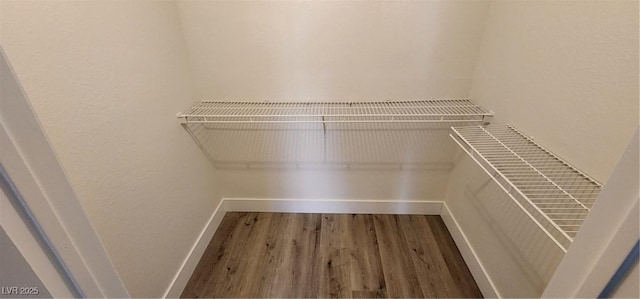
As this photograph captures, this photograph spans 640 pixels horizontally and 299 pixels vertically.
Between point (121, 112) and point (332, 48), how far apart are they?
1038 mm

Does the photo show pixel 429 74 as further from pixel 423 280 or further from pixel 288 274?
pixel 288 274

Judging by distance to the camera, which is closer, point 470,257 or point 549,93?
point 549,93

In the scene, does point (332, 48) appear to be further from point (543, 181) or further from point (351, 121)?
point (543, 181)

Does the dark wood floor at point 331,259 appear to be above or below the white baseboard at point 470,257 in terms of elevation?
below

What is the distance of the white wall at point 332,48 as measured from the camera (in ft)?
4.47

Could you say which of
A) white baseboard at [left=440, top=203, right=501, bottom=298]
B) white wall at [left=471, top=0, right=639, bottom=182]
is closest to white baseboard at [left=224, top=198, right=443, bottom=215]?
white baseboard at [left=440, top=203, right=501, bottom=298]

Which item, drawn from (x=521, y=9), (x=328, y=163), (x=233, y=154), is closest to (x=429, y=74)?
(x=521, y=9)

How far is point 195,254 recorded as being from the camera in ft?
5.08

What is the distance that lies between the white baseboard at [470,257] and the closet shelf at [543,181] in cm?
51

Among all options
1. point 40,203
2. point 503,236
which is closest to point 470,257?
point 503,236

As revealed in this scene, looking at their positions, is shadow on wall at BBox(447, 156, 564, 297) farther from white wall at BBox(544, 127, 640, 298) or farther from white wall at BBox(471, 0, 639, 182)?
white wall at BBox(544, 127, 640, 298)

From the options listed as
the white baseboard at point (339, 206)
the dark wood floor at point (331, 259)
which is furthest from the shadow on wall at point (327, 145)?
the dark wood floor at point (331, 259)

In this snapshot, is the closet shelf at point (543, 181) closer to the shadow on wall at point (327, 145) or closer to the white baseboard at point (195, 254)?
the shadow on wall at point (327, 145)

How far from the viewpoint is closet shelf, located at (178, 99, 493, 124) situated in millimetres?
1414
